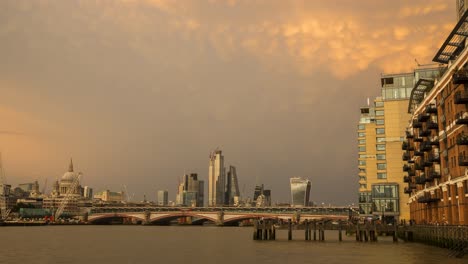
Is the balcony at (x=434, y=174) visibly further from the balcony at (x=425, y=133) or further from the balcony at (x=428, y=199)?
the balcony at (x=425, y=133)

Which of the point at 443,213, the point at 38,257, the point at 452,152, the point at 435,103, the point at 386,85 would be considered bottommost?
the point at 38,257

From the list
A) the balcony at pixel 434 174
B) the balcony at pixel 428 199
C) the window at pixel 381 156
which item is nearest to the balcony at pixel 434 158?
the balcony at pixel 434 174

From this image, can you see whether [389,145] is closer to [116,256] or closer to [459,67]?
[459,67]

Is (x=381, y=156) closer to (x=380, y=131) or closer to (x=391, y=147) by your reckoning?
(x=391, y=147)

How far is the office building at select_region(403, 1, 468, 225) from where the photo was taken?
68894 millimetres

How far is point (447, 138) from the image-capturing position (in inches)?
Answer: 3152

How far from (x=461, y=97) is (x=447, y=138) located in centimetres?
1500

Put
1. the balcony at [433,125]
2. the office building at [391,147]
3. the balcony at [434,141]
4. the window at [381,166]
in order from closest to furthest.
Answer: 1. the balcony at [433,125]
2. the balcony at [434,141]
3. the office building at [391,147]
4. the window at [381,166]

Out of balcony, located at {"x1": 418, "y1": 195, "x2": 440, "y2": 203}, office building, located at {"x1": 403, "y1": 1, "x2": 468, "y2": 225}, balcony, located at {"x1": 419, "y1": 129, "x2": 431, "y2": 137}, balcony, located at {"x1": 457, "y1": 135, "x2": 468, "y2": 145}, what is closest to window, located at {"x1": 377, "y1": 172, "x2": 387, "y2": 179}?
office building, located at {"x1": 403, "y1": 1, "x2": 468, "y2": 225}

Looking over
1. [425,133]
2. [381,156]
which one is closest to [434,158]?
[425,133]

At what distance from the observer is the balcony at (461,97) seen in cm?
6600

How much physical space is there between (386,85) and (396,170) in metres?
23.8

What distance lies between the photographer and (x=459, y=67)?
7044 cm

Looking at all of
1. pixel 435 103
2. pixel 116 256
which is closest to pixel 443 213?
pixel 435 103
